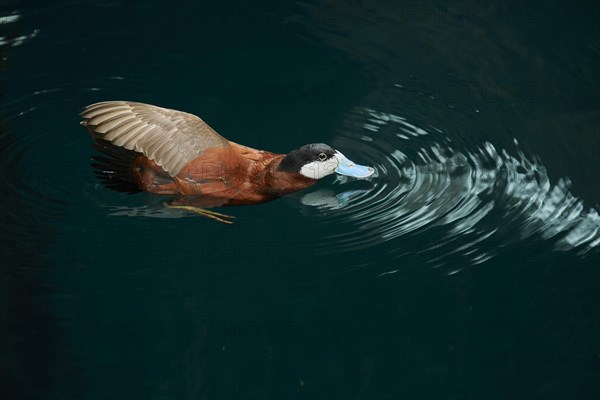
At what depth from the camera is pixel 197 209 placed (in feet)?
14.5

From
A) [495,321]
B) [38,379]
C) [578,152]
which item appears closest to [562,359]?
[495,321]

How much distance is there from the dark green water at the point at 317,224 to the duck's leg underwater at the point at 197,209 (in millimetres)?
55

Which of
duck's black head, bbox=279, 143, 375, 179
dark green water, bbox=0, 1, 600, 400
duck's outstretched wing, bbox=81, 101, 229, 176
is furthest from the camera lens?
duck's black head, bbox=279, 143, 375, 179

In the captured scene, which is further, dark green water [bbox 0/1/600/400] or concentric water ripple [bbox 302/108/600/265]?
concentric water ripple [bbox 302/108/600/265]

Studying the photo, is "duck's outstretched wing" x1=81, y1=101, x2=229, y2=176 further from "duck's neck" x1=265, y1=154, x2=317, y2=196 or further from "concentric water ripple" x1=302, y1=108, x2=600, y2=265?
"concentric water ripple" x1=302, y1=108, x2=600, y2=265

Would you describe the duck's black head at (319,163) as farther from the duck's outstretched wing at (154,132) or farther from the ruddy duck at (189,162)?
the duck's outstretched wing at (154,132)

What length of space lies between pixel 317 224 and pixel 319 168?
32cm

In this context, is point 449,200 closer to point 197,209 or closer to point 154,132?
point 197,209

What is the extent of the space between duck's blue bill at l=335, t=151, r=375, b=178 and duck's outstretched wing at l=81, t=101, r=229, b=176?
0.56 metres

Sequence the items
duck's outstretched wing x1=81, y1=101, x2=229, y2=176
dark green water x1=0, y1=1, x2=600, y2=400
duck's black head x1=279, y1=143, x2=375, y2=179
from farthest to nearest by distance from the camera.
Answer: duck's black head x1=279, y1=143, x2=375, y2=179, duck's outstretched wing x1=81, y1=101, x2=229, y2=176, dark green water x1=0, y1=1, x2=600, y2=400

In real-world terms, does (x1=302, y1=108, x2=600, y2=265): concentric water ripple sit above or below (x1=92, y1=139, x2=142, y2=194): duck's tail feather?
below

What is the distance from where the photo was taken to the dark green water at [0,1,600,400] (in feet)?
12.5

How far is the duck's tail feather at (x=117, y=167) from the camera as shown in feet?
14.7

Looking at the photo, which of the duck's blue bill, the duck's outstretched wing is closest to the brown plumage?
the duck's outstretched wing
